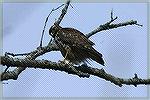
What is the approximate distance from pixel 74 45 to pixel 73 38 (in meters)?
0.12

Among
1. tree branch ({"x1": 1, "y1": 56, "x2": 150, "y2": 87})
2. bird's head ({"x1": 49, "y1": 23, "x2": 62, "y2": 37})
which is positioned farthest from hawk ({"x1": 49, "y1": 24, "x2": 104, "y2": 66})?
tree branch ({"x1": 1, "y1": 56, "x2": 150, "y2": 87})

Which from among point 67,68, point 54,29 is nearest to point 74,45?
point 54,29

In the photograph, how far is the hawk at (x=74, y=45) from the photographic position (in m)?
4.91

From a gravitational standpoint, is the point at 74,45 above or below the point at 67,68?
above

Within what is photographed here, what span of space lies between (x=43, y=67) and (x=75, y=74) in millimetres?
329

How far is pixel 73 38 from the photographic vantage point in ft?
16.9

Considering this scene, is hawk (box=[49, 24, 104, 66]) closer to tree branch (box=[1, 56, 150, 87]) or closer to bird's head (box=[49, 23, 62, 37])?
bird's head (box=[49, 23, 62, 37])

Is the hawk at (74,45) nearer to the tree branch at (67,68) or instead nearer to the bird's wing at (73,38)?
the bird's wing at (73,38)

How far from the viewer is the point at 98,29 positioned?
6359mm

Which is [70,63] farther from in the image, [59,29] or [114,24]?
[114,24]

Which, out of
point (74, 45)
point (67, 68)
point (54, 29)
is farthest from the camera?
point (54, 29)

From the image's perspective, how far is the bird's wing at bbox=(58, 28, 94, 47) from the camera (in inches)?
199

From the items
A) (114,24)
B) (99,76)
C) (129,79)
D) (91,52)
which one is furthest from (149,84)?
(114,24)

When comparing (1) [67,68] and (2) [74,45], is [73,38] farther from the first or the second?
(1) [67,68]
